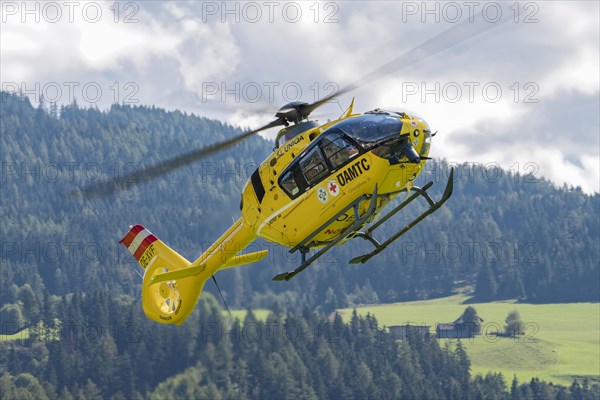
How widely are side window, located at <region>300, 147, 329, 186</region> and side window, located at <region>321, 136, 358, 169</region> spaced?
12.0 inches

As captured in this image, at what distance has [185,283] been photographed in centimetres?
4391

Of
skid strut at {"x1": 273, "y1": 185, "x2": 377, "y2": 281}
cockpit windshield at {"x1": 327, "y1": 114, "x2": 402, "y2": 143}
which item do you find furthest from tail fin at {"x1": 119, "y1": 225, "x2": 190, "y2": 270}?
cockpit windshield at {"x1": 327, "y1": 114, "x2": 402, "y2": 143}

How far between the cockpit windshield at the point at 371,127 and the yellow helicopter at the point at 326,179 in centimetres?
3

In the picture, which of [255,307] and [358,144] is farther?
[255,307]

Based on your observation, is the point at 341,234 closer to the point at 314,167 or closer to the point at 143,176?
the point at 314,167

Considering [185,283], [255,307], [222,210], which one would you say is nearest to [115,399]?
[255,307]

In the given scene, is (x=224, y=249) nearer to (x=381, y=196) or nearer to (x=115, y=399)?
(x=381, y=196)

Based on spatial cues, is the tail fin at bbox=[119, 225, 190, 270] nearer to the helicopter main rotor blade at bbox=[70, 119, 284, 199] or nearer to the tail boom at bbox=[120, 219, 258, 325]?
the tail boom at bbox=[120, 219, 258, 325]

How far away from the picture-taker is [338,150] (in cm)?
3634

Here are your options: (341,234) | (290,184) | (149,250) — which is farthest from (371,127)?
(149,250)

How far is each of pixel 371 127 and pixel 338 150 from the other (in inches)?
51.3

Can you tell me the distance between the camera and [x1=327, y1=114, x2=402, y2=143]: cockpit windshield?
1411 inches

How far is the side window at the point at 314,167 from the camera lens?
36.7m

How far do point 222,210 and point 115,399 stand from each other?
444ft
